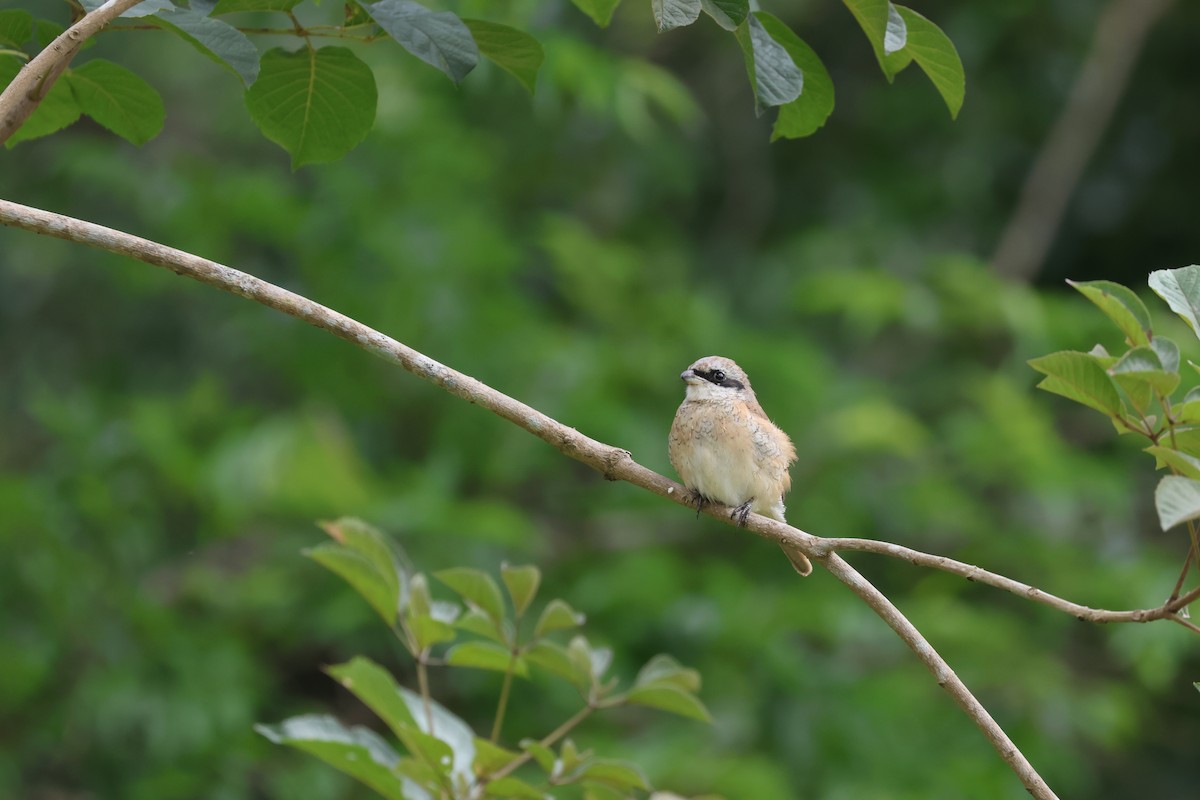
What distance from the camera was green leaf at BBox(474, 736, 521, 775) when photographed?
2127mm

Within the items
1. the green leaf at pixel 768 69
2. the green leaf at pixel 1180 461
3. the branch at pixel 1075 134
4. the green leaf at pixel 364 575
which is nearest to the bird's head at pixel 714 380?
the green leaf at pixel 364 575

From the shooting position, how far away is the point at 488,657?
230cm

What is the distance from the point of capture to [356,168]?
6691 mm

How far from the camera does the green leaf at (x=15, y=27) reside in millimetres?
1870

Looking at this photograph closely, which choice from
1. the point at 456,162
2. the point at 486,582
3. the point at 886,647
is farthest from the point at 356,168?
the point at 486,582

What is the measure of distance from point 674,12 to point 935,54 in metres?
0.54

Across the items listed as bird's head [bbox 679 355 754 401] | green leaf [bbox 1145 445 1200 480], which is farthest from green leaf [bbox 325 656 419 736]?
bird's head [bbox 679 355 754 401]

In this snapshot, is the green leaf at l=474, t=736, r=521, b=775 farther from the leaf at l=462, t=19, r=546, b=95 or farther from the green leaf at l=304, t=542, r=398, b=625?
the leaf at l=462, t=19, r=546, b=95

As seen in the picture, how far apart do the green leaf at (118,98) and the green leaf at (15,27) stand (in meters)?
0.12

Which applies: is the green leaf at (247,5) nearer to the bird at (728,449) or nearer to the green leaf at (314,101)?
the green leaf at (314,101)

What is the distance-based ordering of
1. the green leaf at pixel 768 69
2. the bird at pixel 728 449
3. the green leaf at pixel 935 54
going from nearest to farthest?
1. the green leaf at pixel 768 69
2. the green leaf at pixel 935 54
3. the bird at pixel 728 449

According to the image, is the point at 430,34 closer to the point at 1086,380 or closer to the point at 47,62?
the point at 47,62

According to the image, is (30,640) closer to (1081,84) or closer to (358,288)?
(358,288)

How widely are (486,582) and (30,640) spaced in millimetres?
4091
